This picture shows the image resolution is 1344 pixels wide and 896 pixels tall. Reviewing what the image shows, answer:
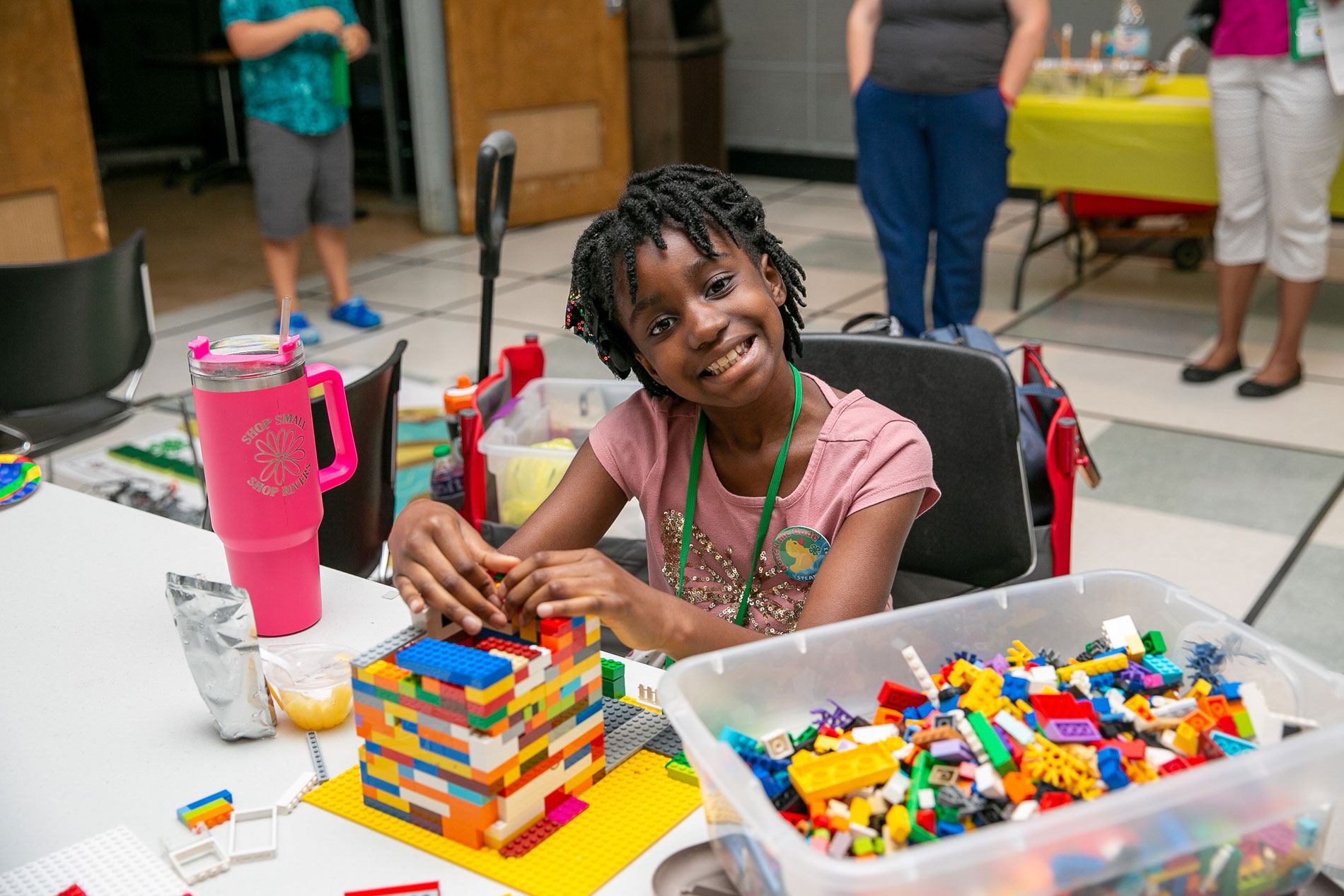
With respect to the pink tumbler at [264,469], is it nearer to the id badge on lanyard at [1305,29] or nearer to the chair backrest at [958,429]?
the chair backrest at [958,429]

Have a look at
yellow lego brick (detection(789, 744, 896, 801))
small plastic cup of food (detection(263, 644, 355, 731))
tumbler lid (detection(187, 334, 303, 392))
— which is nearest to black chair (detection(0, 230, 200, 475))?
tumbler lid (detection(187, 334, 303, 392))

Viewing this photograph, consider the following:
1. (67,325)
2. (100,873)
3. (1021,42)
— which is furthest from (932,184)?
(100,873)

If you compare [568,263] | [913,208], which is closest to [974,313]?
[913,208]

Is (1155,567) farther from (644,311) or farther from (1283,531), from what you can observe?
(644,311)

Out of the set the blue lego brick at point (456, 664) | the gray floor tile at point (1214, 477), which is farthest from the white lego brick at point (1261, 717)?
the gray floor tile at point (1214, 477)

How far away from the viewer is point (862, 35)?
348 centimetres

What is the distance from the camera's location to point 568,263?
16.8 feet

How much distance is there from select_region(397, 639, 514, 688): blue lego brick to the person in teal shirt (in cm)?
322

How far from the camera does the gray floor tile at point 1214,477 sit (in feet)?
9.11

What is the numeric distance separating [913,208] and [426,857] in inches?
116

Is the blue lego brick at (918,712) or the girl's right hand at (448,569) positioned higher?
the girl's right hand at (448,569)

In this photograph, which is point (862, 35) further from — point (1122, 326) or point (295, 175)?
point (295, 175)

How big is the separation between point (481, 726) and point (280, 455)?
1.41 ft

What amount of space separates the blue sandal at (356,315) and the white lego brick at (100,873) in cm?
355
